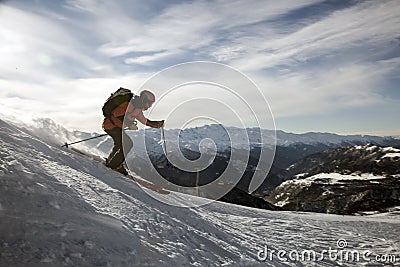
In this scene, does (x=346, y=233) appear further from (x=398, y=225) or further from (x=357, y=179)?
(x=357, y=179)

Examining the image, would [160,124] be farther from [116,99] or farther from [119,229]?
[119,229]

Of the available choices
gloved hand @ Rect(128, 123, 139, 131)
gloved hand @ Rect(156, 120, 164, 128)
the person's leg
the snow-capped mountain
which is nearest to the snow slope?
the person's leg

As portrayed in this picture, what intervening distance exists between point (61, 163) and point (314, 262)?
7665mm

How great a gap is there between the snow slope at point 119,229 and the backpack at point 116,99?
222cm

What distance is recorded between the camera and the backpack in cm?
1209

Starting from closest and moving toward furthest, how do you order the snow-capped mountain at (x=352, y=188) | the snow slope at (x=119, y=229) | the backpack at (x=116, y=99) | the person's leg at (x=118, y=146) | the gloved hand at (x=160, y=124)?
the snow slope at (x=119, y=229)
the backpack at (x=116, y=99)
the gloved hand at (x=160, y=124)
the person's leg at (x=118, y=146)
the snow-capped mountain at (x=352, y=188)

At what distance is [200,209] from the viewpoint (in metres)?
10.9

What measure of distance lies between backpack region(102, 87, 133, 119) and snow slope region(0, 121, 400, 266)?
2.22 m

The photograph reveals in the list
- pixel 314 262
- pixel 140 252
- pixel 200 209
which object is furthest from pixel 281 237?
pixel 140 252

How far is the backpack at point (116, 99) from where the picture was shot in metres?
12.1

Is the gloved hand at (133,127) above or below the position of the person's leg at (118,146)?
above

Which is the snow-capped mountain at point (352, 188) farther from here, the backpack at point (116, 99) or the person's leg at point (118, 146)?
the backpack at point (116, 99)

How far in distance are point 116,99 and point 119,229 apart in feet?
21.7

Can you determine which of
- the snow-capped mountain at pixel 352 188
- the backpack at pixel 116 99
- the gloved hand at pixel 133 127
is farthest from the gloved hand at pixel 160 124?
the snow-capped mountain at pixel 352 188
